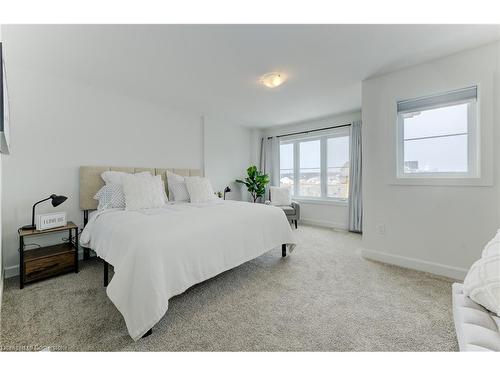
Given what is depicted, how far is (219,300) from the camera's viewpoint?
1.83 meters

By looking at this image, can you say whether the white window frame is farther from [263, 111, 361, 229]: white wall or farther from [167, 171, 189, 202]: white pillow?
[167, 171, 189, 202]: white pillow

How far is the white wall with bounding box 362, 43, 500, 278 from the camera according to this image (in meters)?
2.03

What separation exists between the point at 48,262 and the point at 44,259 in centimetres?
5

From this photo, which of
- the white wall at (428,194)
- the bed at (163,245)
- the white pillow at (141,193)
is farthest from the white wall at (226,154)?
the white wall at (428,194)

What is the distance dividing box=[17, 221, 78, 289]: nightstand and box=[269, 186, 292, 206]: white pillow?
354 centimetres

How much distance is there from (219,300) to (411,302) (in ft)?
5.41

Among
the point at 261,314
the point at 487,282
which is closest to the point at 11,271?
the point at 261,314

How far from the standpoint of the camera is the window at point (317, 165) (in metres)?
4.48

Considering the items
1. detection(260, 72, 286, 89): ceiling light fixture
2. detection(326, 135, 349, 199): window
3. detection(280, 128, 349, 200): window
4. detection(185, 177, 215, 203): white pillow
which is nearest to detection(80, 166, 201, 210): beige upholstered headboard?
detection(185, 177, 215, 203): white pillow

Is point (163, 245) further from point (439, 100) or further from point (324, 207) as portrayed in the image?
point (324, 207)

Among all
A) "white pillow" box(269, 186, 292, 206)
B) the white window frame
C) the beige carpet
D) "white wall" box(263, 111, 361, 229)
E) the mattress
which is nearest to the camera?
the mattress

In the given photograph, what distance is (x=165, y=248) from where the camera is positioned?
1506 mm
